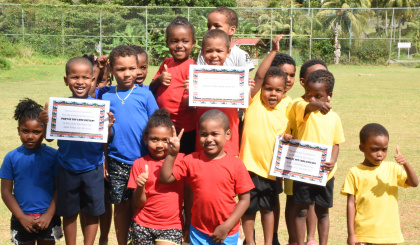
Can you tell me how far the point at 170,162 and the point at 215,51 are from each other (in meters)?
1.04

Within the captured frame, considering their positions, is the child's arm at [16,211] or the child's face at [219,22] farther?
the child's face at [219,22]

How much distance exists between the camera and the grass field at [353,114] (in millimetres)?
5230

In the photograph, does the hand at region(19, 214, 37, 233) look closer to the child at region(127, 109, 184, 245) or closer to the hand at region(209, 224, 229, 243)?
the child at region(127, 109, 184, 245)

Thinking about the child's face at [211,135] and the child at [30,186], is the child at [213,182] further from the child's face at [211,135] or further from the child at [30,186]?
the child at [30,186]

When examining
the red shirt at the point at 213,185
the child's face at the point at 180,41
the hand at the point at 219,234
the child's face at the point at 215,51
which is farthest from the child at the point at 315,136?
the child's face at the point at 180,41

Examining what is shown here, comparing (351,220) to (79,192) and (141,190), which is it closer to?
(141,190)

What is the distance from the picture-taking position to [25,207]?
12.1 feet

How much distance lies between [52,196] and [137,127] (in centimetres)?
89

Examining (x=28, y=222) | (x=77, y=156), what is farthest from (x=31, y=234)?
(x=77, y=156)

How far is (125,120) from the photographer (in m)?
3.75

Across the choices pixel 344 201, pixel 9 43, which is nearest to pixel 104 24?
pixel 9 43

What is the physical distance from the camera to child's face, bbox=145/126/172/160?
3605mm

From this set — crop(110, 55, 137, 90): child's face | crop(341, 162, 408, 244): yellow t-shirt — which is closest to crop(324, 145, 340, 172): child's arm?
crop(341, 162, 408, 244): yellow t-shirt

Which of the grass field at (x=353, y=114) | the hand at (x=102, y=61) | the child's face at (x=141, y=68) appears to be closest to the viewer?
the child's face at (x=141, y=68)
